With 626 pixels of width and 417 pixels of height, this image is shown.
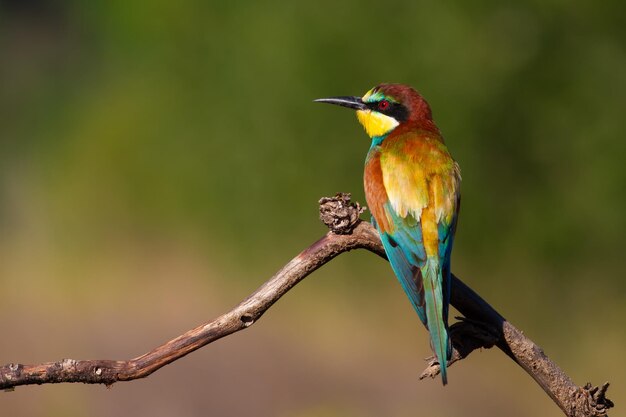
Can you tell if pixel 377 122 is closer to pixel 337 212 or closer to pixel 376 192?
pixel 376 192

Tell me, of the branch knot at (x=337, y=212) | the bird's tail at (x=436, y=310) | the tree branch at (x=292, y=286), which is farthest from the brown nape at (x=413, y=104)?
the branch knot at (x=337, y=212)

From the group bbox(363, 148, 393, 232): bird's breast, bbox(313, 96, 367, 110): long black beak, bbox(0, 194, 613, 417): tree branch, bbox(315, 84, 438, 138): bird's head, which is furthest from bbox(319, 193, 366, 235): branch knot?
bbox(313, 96, 367, 110): long black beak

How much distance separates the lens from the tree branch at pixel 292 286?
2.25m

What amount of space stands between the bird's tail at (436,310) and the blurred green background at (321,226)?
2.38 metres

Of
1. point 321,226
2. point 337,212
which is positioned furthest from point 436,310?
point 321,226

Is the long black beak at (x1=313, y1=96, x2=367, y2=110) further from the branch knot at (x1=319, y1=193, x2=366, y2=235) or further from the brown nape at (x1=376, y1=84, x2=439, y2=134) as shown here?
the branch knot at (x1=319, y1=193, x2=366, y2=235)

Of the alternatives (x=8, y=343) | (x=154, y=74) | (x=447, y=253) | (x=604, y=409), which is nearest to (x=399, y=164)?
(x=447, y=253)

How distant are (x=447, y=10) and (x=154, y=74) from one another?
7.30ft

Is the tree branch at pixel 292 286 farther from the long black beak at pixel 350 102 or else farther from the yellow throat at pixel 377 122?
the long black beak at pixel 350 102

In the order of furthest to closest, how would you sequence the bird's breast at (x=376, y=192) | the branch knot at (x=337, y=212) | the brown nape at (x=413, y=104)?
the brown nape at (x=413, y=104) → the bird's breast at (x=376, y=192) → the branch knot at (x=337, y=212)

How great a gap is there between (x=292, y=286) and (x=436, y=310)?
21.2 inches

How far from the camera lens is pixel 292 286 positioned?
247 centimetres

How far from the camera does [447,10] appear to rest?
619cm

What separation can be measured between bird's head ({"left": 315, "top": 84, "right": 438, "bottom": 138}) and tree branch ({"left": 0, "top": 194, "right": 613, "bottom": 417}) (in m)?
0.80
